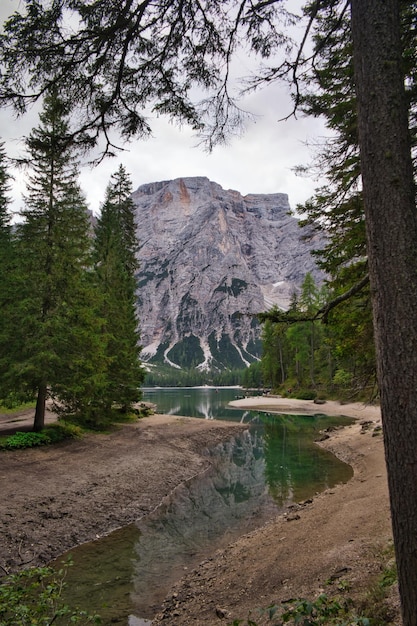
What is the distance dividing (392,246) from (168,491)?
1483 cm

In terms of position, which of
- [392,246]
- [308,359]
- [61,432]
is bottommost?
[61,432]

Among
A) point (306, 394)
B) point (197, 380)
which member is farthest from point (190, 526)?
point (197, 380)

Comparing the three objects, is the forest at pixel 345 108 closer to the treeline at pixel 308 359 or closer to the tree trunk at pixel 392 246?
the tree trunk at pixel 392 246

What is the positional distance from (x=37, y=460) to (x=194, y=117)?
14145 mm

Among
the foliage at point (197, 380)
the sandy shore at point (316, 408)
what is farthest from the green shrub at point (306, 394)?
the foliage at point (197, 380)

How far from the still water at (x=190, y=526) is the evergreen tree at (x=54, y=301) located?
7.45 metres

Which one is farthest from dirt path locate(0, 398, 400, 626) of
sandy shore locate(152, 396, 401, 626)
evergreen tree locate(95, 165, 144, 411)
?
evergreen tree locate(95, 165, 144, 411)

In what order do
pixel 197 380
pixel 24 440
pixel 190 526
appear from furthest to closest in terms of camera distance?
pixel 197 380 → pixel 24 440 → pixel 190 526

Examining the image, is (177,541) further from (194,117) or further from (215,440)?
(215,440)

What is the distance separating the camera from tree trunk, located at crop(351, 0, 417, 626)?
2.90 m

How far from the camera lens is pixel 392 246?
10.2 feet

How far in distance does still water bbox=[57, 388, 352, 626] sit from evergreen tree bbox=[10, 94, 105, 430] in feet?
24.5

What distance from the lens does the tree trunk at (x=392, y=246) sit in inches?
114

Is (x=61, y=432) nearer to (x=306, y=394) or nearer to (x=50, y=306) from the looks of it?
(x=50, y=306)
